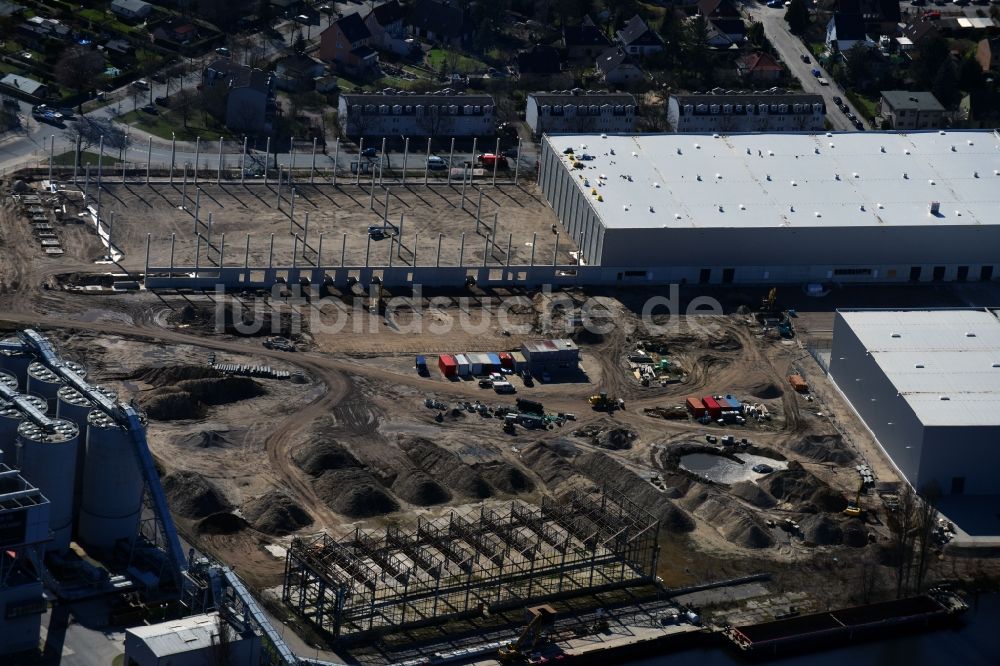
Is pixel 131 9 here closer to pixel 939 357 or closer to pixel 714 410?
pixel 714 410

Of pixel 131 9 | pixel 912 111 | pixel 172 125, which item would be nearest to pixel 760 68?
pixel 912 111

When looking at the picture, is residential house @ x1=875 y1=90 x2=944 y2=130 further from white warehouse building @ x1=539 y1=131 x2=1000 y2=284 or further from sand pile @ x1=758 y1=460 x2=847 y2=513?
sand pile @ x1=758 y1=460 x2=847 y2=513

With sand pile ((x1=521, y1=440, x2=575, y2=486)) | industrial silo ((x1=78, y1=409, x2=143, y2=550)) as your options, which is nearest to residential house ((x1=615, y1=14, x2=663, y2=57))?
sand pile ((x1=521, y1=440, x2=575, y2=486))

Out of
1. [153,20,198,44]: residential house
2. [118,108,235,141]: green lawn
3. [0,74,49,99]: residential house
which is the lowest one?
[118,108,235,141]: green lawn

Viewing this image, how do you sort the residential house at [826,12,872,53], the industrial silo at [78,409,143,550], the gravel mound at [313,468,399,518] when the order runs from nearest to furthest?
the industrial silo at [78,409,143,550], the gravel mound at [313,468,399,518], the residential house at [826,12,872,53]

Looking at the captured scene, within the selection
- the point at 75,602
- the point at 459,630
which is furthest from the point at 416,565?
the point at 75,602

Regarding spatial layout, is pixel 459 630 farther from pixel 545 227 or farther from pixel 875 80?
pixel 875 80

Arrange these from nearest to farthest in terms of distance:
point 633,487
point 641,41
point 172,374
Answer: point 633,487
point 172,374
point 641,41

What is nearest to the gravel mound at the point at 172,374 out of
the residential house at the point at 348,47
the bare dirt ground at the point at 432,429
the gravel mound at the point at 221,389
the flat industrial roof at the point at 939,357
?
the bare dirt ground at the point at 432,429
